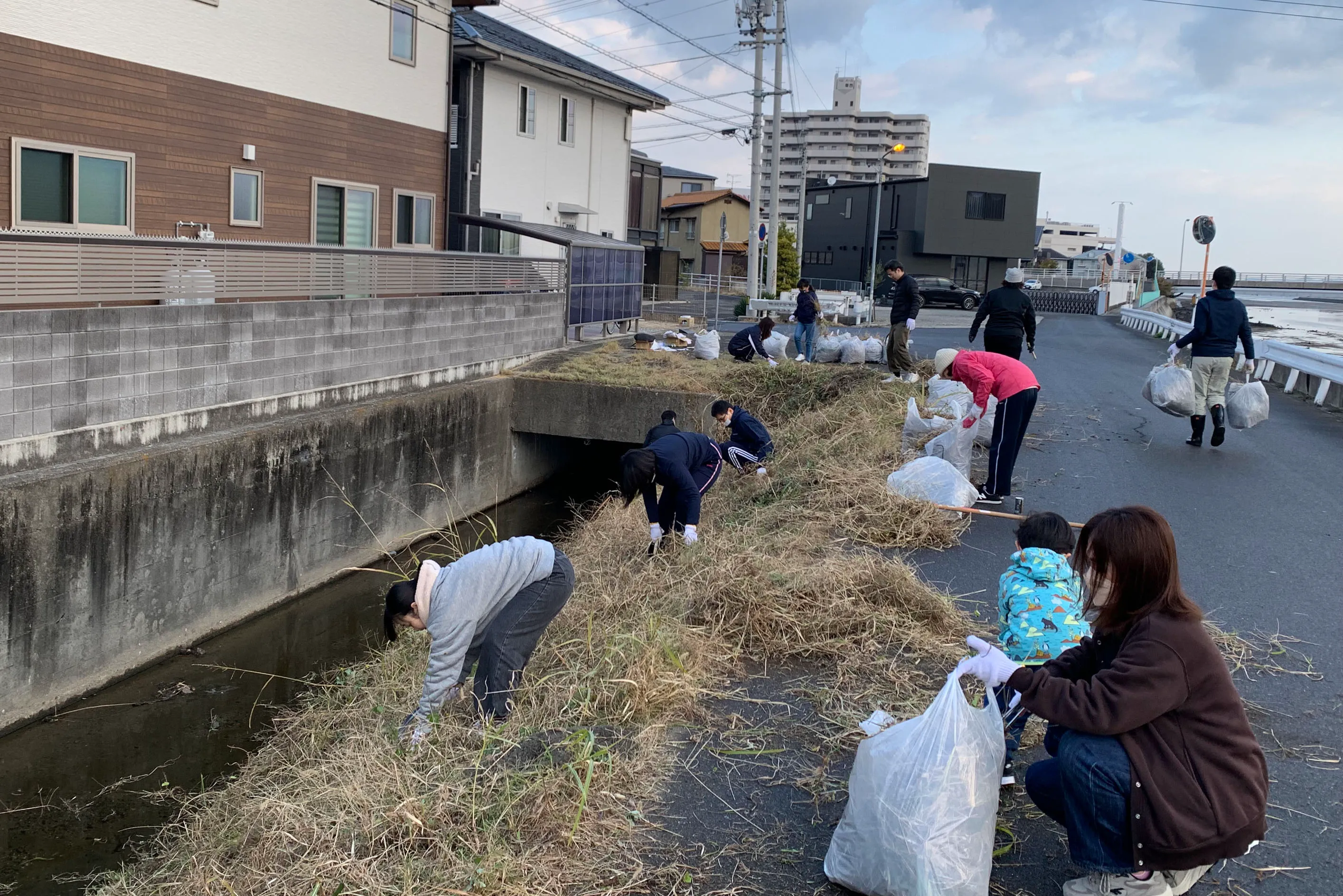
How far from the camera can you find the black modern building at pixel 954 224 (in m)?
50.9

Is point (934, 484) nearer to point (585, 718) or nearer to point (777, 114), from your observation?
point (585, 718)

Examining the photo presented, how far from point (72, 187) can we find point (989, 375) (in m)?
9.79

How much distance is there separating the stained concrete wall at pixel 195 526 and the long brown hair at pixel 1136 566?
6598 millimetres

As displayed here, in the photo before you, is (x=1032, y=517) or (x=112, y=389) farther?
(x=112, y=389)

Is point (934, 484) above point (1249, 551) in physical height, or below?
above

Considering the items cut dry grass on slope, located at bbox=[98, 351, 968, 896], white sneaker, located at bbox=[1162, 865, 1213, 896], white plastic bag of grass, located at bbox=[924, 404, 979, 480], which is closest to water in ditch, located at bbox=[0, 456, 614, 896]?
cut dry grass on slope, located at bbox=[98, 351, 968, 896]

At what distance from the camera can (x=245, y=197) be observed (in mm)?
14133

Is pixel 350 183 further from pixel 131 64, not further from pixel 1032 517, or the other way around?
pixel 1032 517

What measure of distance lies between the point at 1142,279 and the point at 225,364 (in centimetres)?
4812

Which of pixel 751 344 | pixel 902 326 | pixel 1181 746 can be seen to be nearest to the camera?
pixel 1181 746

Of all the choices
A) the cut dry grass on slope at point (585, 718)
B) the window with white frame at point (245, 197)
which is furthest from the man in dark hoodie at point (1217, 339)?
the window with white frame at point (245, 197)

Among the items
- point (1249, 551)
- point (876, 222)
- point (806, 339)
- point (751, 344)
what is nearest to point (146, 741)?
point (1249, 551)

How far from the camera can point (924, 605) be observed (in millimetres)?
5652

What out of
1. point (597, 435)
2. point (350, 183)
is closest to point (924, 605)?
point (597, 435)
